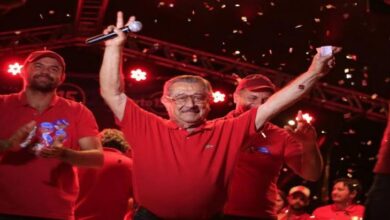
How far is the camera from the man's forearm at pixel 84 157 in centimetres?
405

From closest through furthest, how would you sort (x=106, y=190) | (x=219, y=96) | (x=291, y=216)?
(x=106, y=190) < (x=291, y=216) < (x=219, y=96)

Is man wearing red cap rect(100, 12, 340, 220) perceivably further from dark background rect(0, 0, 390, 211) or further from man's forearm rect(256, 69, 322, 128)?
dark background rect(0, 0, 390, 211)

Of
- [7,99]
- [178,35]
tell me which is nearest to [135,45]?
[178,35]

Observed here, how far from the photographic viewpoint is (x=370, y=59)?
11219mm

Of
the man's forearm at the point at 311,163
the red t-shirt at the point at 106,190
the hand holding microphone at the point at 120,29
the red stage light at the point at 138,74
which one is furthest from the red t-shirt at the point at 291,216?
the hand holding microphone at the point at 120,29

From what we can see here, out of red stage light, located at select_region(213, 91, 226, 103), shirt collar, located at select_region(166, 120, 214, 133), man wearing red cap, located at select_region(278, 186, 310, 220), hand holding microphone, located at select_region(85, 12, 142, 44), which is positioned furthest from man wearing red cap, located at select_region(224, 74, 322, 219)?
red stage light, located at select_region(213, 91, 226, 103)

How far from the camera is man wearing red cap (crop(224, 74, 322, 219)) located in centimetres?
471

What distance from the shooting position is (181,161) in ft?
12.7

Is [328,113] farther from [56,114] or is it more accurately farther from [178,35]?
[56,114]

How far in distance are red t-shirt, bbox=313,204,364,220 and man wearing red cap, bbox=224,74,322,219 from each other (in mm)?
3829

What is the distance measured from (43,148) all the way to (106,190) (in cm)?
138

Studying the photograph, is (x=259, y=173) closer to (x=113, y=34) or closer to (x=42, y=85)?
(x=113, y=34)

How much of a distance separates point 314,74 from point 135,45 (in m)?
8.14

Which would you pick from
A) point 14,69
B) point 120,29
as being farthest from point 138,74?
point 120,29
